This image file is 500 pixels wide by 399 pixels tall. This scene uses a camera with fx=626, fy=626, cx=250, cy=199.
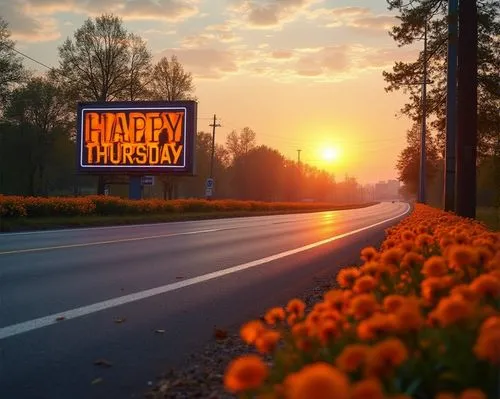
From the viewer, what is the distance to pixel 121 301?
7.27 m

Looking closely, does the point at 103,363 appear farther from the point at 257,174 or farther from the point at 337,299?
the point at 257,174

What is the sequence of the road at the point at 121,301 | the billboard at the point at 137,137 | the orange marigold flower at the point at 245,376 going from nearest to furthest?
the orange marigold flower at the point at 245,376 < the road at the point at 121,301 < the billboard at the point at 137,137

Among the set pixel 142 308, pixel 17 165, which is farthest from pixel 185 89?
pixel 142 308

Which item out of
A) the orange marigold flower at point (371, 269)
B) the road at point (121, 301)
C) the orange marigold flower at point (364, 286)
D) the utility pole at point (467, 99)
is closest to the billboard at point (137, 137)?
the road at point (121, 301)

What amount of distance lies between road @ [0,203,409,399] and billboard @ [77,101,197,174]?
67.8 ft

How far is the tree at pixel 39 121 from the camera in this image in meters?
59.2

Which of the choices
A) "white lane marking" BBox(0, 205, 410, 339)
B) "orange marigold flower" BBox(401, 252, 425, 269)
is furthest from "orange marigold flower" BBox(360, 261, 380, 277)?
"white lane marking" BBox(0, 205, 410, 339)

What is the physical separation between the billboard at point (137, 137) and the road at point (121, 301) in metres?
20.7

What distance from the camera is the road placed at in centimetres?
465

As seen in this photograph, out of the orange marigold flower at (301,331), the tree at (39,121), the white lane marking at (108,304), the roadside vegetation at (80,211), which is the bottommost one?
the white lane marking at (108,304)

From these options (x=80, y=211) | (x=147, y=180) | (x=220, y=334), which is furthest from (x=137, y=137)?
(x=220, y=334)

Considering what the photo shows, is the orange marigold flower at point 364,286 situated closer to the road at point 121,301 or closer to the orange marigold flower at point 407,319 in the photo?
the orange marigold flower at point 407,319

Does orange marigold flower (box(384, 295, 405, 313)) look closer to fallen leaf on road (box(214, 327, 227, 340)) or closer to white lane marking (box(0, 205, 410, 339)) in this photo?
fallen leaf on road (box(214, 327, 227, 340))

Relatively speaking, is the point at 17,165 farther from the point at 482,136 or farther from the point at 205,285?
the point at 205,285
